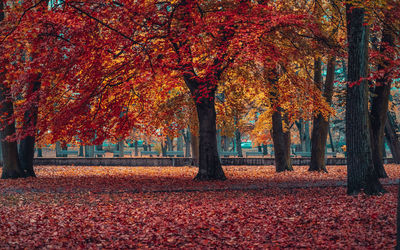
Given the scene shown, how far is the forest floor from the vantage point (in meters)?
7.63

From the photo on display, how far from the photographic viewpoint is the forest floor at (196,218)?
763cm

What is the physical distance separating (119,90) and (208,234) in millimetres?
9895

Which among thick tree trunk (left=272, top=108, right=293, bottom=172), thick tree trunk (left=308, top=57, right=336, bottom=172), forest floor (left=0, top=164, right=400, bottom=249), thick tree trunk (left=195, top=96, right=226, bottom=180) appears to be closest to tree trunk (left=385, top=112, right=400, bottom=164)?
thick tree trunk (left=308, top=57, right=336, bottom=172)

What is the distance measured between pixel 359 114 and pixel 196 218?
504cm

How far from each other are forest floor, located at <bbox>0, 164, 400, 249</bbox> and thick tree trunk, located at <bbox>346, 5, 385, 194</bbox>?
0.56 m

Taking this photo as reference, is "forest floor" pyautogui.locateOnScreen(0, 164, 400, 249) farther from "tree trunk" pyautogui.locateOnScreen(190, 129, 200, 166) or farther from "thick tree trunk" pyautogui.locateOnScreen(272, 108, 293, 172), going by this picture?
"tree trunk" pyautogui.locateOnScreen(190, 129, 200, 166)

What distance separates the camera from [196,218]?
9664mm

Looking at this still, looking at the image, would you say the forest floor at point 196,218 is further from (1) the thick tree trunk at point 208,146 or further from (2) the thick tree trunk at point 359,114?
(1) the thick tree trunk at point 208,146

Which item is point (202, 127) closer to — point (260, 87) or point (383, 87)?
point (260, 87)

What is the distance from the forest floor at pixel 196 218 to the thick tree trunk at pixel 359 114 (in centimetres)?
56

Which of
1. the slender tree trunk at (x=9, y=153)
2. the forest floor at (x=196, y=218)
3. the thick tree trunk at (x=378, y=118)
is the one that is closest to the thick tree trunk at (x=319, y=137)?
the thick tree trunk at (x=378, y=118)

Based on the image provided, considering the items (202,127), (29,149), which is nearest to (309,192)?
(202,127)

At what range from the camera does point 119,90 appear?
1703cm

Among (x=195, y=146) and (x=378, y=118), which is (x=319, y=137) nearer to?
(x=378, y=118)
